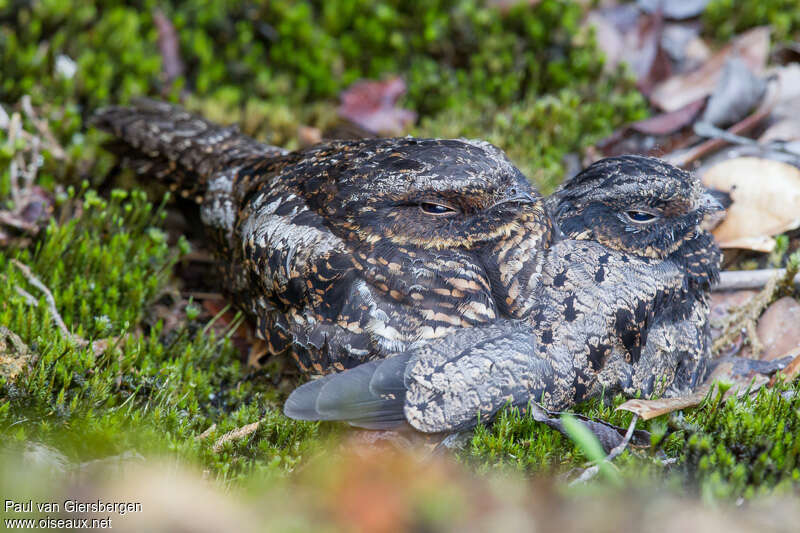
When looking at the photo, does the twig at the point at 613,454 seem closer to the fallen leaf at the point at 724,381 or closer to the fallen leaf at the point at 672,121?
the fallen leaf at the point at 724,381

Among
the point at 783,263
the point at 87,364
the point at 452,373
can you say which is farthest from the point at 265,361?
the point at 783,263

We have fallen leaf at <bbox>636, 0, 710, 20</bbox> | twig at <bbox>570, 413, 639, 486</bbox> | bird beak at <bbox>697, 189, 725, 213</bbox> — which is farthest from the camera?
fallen leaf at <bbox>636, 0, 710, 20</bbox>

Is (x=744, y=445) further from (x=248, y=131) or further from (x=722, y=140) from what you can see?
(x=248, y=131)

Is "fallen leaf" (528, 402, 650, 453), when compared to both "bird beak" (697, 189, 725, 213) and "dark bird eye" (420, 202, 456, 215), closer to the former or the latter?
"dark bird eye" (420, 202, 456, 215)

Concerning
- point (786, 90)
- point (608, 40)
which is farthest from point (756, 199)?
point (608, 40)

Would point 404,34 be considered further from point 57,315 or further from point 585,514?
point 585,514

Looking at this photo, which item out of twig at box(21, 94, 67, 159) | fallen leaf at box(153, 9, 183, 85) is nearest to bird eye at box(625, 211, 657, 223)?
twig at box(21, 94, 67, 159)
